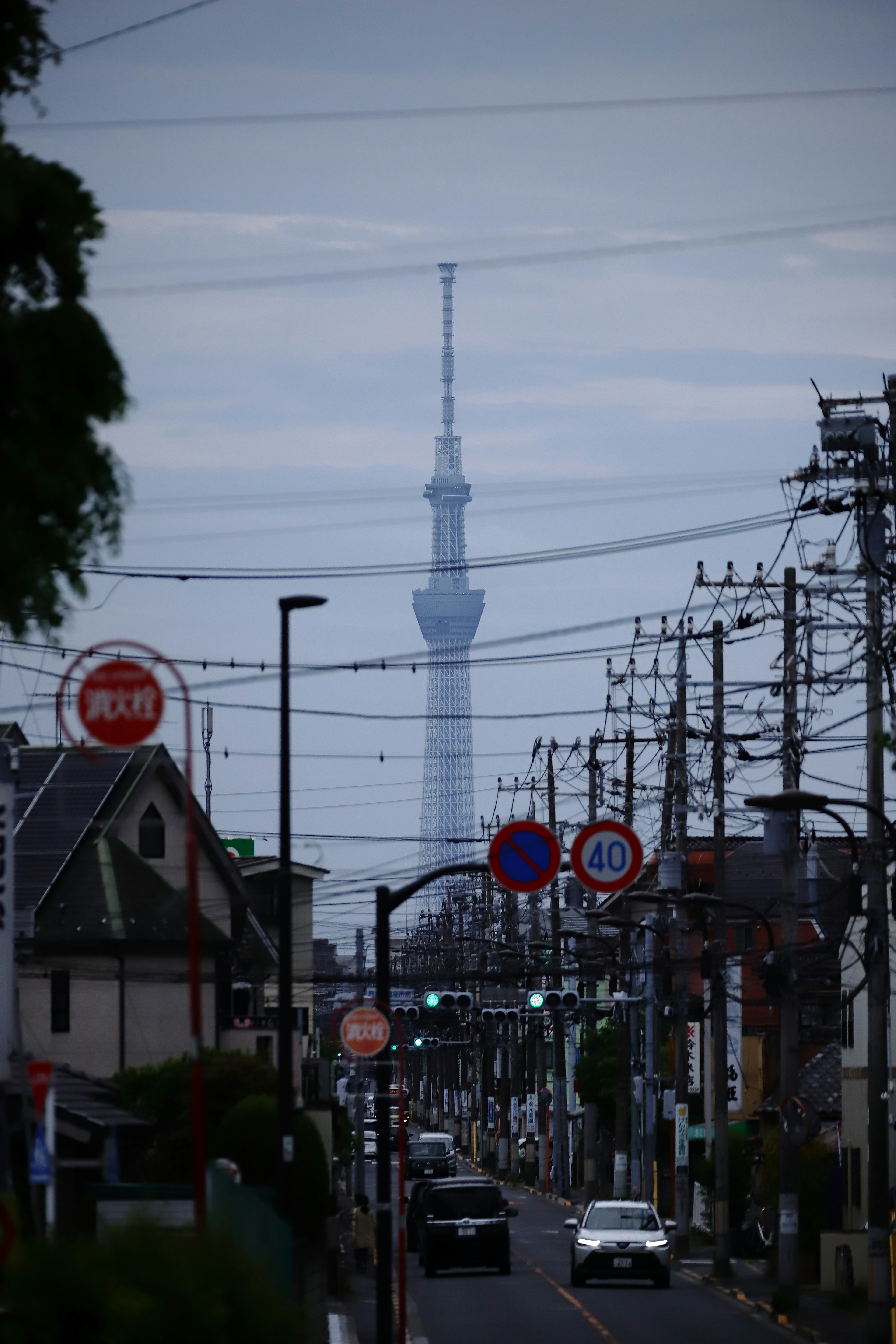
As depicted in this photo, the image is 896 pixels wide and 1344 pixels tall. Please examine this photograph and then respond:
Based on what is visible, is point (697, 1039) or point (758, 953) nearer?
point (758, 953)

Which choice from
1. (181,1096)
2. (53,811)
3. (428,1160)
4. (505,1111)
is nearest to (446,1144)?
(428,1160)

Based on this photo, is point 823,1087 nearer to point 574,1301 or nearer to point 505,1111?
point 574,1301

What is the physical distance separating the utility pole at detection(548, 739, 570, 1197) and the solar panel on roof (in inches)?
565

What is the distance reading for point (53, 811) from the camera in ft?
166

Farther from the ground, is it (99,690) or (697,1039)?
(99,690)

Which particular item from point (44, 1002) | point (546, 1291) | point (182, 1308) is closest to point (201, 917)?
point (44, 1002)

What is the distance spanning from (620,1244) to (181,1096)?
919 cm

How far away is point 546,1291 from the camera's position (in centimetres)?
3766

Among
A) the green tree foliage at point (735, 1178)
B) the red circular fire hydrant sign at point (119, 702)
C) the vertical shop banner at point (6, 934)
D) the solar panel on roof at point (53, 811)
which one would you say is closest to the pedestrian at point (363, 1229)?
the green tree foliage at point (735, 1178)

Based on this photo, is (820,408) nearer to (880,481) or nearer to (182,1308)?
(880,481)

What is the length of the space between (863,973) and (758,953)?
9439 mm

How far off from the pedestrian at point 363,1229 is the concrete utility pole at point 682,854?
7041 mm

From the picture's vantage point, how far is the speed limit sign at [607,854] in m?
25.5

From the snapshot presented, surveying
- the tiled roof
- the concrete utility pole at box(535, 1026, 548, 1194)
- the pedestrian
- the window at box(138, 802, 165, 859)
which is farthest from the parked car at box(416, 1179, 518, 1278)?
the concrete utility pole at box(535, 1026, 548, 1194)
